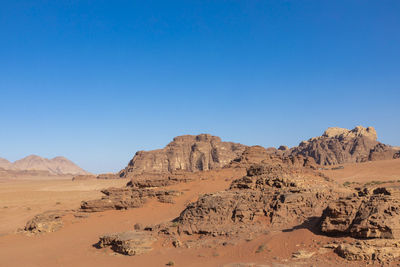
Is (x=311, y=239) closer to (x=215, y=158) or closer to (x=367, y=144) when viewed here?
(x=215, y=158)

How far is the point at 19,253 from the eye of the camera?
13.1m

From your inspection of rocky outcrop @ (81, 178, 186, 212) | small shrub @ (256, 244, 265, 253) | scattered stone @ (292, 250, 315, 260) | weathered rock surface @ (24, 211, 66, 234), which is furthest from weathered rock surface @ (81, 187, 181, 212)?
scattered stone @ (292, 250, 315, 260)

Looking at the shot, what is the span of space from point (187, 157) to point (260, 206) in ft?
250

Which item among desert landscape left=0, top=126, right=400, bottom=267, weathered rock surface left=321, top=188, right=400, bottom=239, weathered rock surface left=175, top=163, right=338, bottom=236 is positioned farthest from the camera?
weathered rock surface left=175, top=163, right=338, bottom=236

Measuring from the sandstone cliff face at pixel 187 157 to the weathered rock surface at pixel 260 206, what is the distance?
65.2 meters

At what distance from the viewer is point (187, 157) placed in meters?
88.0

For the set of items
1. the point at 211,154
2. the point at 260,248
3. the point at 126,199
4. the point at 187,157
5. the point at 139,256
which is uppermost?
the point at 211,154

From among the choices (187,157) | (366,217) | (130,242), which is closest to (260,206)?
(366,217)

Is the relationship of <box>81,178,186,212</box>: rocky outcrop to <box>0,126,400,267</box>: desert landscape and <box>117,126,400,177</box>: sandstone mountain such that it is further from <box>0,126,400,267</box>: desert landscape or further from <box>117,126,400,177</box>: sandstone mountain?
<box>117,126,400,177</box>: sandstone mountain

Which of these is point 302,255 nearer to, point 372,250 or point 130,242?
point 372,250

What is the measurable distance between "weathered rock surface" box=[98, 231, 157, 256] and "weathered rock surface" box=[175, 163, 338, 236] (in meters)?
1.43

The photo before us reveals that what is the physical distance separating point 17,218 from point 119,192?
828 cm

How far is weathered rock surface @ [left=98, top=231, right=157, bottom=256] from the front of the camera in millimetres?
11031

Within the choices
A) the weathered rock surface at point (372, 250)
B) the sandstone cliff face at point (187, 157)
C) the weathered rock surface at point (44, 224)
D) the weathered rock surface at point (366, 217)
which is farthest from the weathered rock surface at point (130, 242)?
the sandstone cliff face at point (187, 157)
